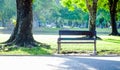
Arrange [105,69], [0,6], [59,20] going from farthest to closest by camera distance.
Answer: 1. [59,20]
2. [0,6]
3. [105,69]

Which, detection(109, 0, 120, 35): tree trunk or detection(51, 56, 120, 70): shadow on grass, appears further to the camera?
detection(109, 0, 120, 35): tree trunk

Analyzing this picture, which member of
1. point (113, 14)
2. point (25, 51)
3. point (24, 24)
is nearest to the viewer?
point (25, 51)

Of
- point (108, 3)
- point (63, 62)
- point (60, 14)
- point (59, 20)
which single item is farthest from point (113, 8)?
point (59, 20)

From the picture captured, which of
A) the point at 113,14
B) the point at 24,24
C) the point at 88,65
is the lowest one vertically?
the point at 88,65

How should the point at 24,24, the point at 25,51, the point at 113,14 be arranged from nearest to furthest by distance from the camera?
1. the point at 25,51
2. the point at 24,24
3. the point at 113,14

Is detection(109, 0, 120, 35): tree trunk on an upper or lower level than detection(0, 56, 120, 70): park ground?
upper

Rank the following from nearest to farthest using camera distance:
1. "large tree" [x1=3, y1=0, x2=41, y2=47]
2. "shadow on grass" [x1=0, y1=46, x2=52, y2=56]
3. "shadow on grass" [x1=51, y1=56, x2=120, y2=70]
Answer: "shadow on grass" [x1=51, y1=56, x2=120, y2=70] < "shadow on grass" [x1=0, y1=46, x2=52, y2=56] < "large tree" [x1=3, y1=0, x2=41, y2=47]

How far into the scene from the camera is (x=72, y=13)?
97375 millimetres

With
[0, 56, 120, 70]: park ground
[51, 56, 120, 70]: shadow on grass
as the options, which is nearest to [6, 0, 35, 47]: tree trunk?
[0, 56, 120, 70]: park ground

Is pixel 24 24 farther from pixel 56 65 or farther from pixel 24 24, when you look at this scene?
pixel 56 65

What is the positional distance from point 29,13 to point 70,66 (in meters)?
8.55

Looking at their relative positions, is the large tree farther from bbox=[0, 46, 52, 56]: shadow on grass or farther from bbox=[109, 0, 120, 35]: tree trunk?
bbox=[109, 0, 120, 35]: tree trunk

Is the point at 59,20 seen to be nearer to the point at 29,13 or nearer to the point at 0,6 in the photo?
the point at 0,6

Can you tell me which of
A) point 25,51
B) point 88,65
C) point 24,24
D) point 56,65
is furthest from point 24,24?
point 88,65
